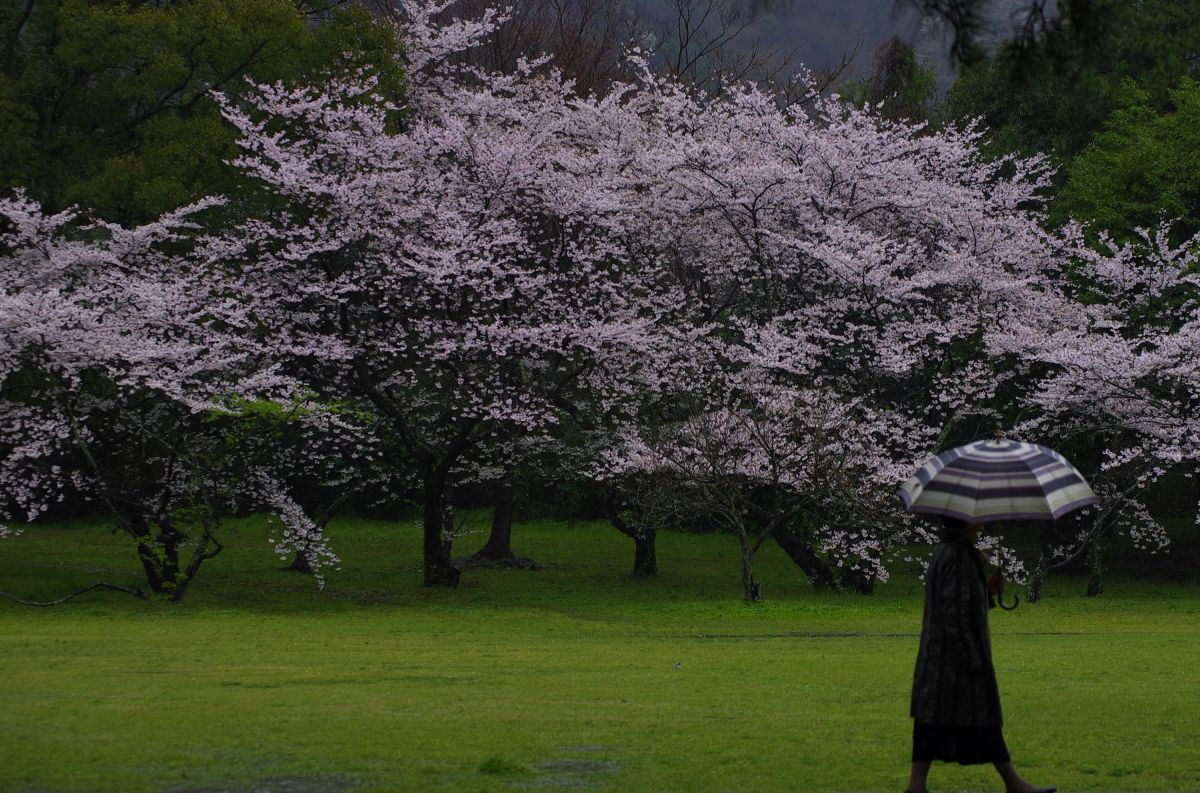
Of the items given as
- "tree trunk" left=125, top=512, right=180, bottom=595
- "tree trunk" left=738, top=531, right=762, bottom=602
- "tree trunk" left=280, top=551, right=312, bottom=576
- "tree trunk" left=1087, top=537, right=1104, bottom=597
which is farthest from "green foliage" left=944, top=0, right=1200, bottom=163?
"tree trunk" left=280, top=551, right=312, bottom=576

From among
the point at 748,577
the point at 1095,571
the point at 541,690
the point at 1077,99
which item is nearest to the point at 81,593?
the point at 748,577

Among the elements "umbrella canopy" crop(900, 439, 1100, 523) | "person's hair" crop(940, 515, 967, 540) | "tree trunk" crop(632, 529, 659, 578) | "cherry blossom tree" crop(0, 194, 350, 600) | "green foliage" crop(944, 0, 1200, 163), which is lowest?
"tree trunk" crop(632, 529, 659, 578)

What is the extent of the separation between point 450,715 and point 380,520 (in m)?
26.2

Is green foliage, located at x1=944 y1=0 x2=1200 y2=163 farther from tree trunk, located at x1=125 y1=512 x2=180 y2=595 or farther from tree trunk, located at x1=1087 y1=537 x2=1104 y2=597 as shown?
tree trunk, located at x1=125 y1=512 x2=180 y2=595

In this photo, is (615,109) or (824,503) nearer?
(824,503)

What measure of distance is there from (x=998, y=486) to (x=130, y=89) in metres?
18.7

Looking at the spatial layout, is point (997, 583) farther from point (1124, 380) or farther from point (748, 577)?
point (1124, 380)

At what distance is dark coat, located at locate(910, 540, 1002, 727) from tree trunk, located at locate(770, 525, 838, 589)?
16249 millimetres

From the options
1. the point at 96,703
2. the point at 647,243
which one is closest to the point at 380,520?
the point at 647,243

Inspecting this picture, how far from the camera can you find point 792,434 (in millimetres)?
20797

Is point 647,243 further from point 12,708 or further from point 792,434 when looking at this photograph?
point 12,708

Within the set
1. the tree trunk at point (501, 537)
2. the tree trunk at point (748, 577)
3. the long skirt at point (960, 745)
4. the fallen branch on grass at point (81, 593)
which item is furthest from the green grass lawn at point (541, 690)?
the tree trunk at point (501, 537)

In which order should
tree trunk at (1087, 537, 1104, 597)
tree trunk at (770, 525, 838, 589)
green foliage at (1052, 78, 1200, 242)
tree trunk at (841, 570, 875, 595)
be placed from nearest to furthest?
1. tree trunk at (841, 570, 875, 595)
2. tree trunk at (1087, 537, 1104, 597)
3. tree trunk at (770, 525, 838, 589)
4. green foliage at (1052, 78, 1200, 242)

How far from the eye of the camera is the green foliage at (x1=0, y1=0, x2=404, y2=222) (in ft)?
68.3
